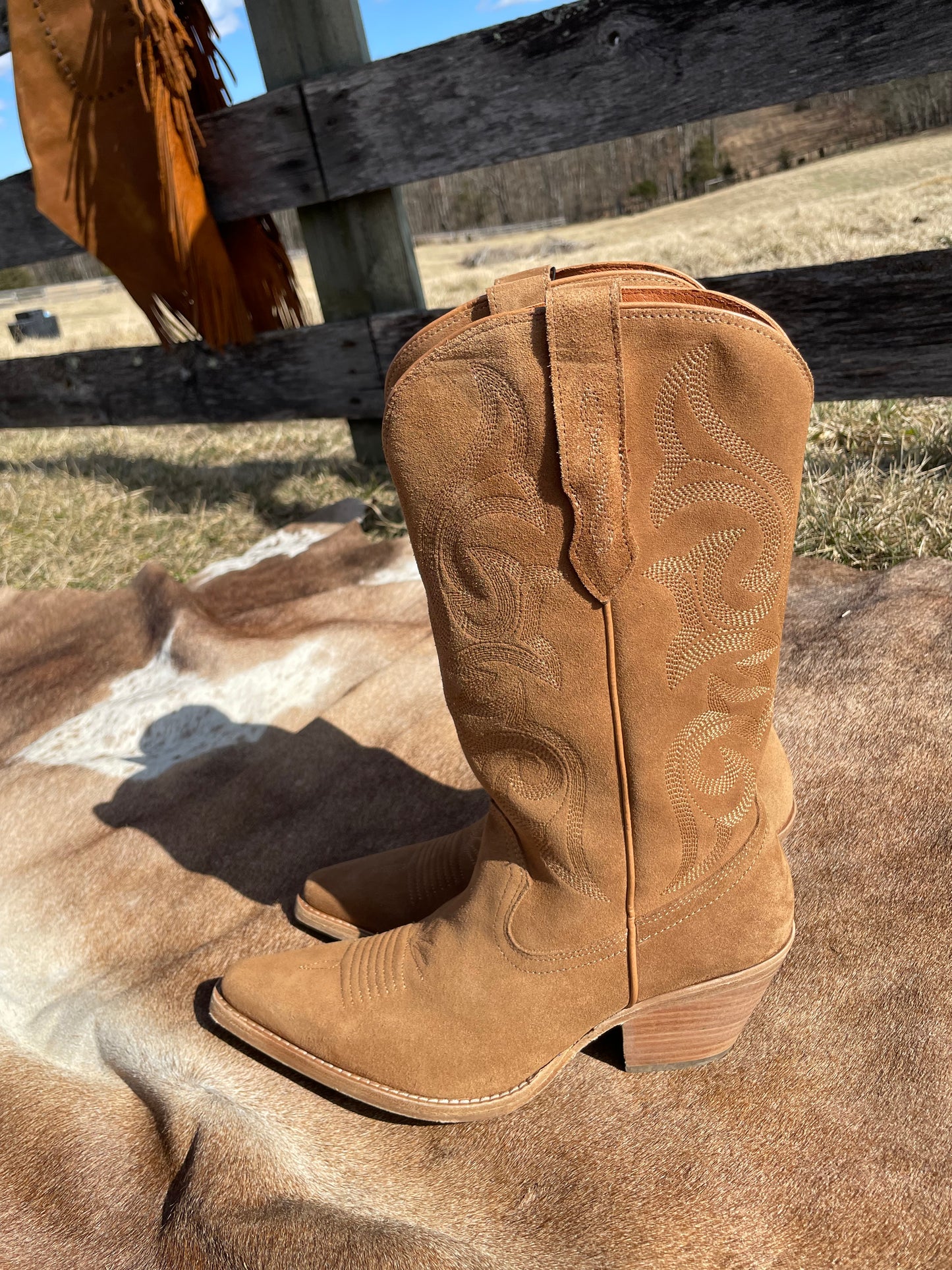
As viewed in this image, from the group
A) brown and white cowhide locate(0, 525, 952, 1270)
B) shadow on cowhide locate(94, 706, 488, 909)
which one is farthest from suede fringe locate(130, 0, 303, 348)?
shadow on cowhide locate(94, 706, 488, 909)

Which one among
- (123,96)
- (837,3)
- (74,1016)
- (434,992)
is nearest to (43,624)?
(74,1016)

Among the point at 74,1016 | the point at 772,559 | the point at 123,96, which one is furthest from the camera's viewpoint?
the point at 123,96

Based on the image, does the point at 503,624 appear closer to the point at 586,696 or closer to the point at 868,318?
the point at 586,696

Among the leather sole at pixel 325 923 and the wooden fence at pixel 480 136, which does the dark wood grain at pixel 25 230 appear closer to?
the wooden fence at pixel 480 136

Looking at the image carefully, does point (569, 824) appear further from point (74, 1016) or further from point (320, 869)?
point (74, 1016)

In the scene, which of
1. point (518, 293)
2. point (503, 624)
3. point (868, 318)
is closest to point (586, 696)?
point (503, 624)

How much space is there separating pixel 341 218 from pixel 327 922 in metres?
2.30

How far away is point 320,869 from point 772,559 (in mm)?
777

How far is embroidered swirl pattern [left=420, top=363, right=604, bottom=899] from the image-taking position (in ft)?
2.58

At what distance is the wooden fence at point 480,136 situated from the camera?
75.6 inches

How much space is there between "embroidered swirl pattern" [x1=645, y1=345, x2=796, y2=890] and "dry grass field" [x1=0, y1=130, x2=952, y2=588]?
129cm

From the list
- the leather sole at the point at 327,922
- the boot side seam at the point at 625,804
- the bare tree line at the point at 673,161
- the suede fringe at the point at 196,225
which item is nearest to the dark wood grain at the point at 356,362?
the suede fringe at the point at 196,225

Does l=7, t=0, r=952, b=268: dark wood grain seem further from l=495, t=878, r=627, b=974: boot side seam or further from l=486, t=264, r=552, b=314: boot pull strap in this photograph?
l=495, t=878, r=627, b=974: boot side seam

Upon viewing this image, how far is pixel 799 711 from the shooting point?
1454 mm
